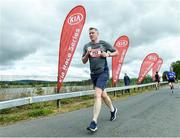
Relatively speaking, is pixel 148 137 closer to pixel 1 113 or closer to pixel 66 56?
pixel 1 113

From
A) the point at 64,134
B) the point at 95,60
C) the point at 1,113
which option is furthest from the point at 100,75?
the point at 1,113

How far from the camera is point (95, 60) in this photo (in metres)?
6.75

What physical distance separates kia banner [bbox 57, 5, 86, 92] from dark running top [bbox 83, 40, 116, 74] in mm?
5652

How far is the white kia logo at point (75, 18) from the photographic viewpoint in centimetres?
1280

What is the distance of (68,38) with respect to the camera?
1262 cm

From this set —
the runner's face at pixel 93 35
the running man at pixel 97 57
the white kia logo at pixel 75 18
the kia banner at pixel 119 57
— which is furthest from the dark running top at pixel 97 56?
the kia banner at pixel 119 57

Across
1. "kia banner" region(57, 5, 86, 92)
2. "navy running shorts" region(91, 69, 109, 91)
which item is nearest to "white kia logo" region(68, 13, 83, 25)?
"kia banner" region(57, 5, 86, 92)

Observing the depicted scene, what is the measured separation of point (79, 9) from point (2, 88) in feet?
14.2

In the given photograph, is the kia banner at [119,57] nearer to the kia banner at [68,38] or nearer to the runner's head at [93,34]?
the kia banner at [68,38]

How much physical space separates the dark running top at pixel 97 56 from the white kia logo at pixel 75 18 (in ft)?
20.0

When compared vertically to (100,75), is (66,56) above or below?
above

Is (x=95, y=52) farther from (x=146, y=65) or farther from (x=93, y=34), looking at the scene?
(x=146, y=65)

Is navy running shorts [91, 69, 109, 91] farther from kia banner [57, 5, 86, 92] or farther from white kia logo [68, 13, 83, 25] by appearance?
white kia logo [68, 13, 83, 25]

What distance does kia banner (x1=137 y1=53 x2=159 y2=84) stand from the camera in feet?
97.4
